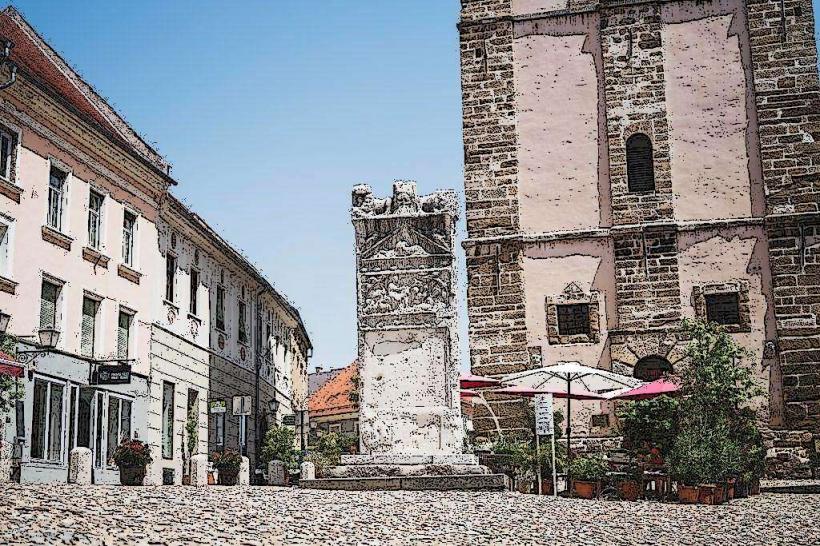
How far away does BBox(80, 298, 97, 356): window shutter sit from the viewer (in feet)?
68.6

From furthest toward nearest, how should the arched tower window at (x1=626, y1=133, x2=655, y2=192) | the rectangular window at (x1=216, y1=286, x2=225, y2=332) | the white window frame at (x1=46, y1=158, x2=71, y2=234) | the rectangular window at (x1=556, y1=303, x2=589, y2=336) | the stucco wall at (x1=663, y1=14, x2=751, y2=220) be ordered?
the rectangular window at (x1=216, y1=286, x2=225, y2=332), the arched tower window at (x1=626, y1=133, x2=655, y2=192), the rectangular window at (x1=556, y1=303, x2=589, y2=336), the stucco wall at (x1=663, y1=14, x2=751, y2=220), the white window frame at (x1=46, y1=158, x2=71, y2=234)

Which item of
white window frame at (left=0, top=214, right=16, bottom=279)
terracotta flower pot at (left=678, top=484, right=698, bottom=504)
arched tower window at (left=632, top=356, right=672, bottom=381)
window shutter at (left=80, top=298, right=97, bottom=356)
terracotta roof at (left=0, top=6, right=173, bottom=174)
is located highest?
terracotta roof at (left=0, top=6, right=173, bottom=174)

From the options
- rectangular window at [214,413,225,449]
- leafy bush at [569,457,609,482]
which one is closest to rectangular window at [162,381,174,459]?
rectangular window at [214,413,225,449]

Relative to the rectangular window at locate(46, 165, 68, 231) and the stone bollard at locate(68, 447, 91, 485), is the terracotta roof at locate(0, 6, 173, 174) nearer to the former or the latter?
the rectangular window at locate(46, 165, 68, 231)

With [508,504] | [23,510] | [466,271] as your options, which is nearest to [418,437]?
[508,504]

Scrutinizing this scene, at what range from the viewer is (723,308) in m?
23.9

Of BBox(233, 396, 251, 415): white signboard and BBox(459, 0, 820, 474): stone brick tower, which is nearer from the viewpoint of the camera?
BBox(459, 0, 820, 474): stone brick tower

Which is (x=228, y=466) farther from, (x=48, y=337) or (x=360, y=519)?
(x=360, y=519)

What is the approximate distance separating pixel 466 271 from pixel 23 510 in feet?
54.6

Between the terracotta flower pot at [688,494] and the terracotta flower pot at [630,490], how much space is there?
618 mm

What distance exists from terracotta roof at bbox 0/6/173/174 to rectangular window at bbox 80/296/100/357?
347cm

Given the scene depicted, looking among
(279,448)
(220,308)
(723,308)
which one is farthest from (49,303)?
(723,308)

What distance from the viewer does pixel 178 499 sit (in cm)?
1099

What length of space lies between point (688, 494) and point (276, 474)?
10962 millimetres
